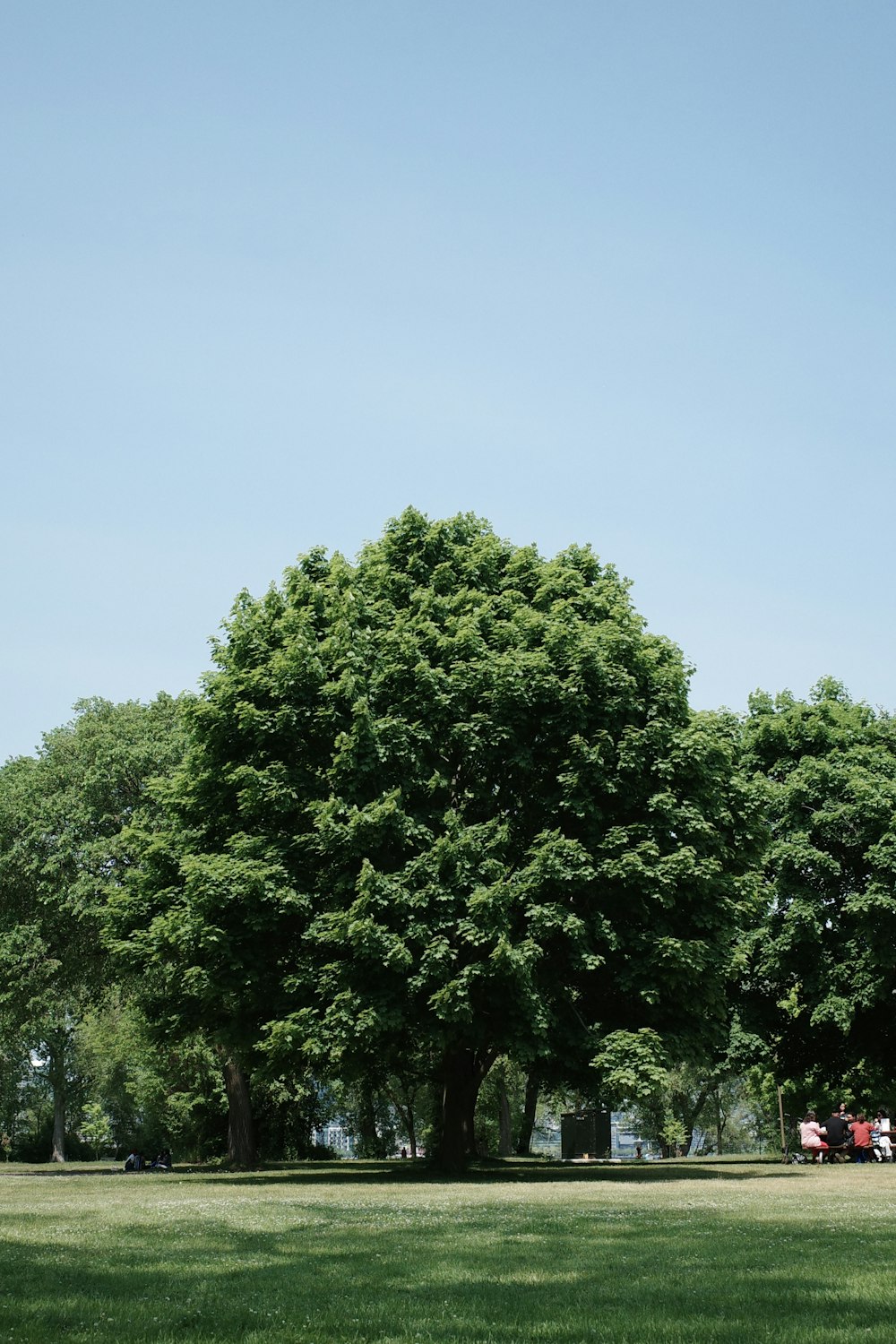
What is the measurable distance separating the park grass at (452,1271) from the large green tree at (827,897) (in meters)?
24.8

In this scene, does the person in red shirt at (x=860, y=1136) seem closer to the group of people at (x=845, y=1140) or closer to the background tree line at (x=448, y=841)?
the group of people at (x=845, y=1140)

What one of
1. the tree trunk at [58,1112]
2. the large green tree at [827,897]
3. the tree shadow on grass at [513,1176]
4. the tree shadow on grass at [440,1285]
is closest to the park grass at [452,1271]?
the tree shadow on grass at [440,1285]

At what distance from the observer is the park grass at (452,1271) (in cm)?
763

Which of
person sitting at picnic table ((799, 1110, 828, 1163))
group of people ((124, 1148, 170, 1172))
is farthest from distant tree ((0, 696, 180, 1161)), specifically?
person sitting at picnic table ((799, 1110, 828, 1163))

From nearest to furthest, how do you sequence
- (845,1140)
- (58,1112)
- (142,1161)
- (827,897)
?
1. (845,1140)
2. (827,897)
3. (142,1161)
4. (58,1112)

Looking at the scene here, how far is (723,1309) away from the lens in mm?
8211

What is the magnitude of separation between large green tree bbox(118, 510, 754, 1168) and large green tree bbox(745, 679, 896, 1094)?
36.8ft

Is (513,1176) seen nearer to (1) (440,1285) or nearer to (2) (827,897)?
(2) (827,897)

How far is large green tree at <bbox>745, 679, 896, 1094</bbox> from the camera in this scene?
42969 millimetres

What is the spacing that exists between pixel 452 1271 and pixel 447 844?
18843 millimetres

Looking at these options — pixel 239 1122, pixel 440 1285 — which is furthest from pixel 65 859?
pixel 440 1285

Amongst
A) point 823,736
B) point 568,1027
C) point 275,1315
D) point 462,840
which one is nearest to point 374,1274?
point 275,1315

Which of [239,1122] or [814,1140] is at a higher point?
[239,1122]

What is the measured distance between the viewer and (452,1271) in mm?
10211
